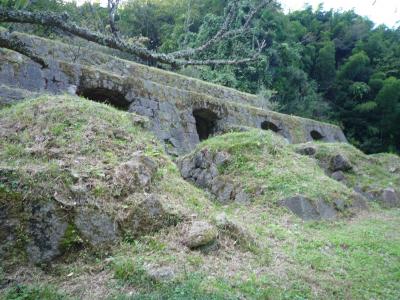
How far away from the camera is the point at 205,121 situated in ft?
36.8

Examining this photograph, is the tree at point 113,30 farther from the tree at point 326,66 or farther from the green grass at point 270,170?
the tree at point 326,66

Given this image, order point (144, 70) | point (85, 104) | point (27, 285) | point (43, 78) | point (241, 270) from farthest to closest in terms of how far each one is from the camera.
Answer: point (144, 70) < point (43, 78) < point (85, 104) < point (241, 270) < point (27, 285)

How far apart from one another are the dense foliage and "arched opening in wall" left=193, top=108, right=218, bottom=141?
23.5 feet

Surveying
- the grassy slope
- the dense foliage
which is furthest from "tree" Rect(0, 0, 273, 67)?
the dense foliage

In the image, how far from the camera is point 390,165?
10.5m

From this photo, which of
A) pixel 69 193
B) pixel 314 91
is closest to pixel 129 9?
pixel 314 91

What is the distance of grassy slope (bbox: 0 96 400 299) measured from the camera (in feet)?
9.55

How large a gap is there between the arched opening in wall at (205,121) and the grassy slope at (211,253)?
414 cm

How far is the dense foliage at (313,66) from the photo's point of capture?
2069cm

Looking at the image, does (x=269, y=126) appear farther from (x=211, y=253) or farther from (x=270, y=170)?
(x=211, y=253)

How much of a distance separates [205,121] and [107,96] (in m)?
3.30

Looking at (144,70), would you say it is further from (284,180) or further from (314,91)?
(314,91)

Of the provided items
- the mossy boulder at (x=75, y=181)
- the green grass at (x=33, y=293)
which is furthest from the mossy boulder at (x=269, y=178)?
the green grass at (x=33, y=293)

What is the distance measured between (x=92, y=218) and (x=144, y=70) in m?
8.42
